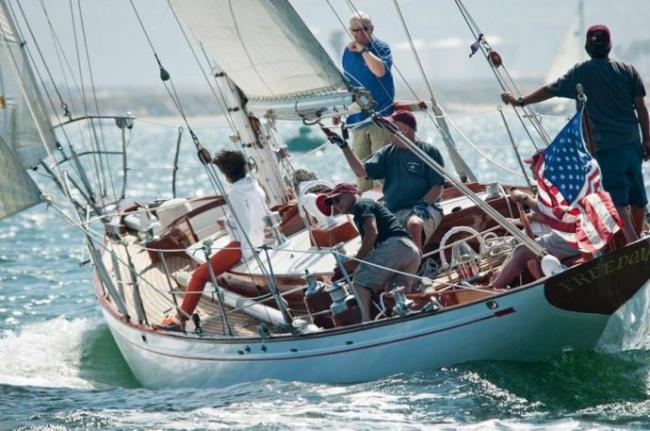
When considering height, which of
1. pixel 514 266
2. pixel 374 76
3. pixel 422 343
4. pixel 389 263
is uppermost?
pixel 374 76

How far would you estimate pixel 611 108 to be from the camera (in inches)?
404

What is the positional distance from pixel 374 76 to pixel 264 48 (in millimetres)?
2065

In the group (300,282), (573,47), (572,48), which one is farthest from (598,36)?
(572,48)

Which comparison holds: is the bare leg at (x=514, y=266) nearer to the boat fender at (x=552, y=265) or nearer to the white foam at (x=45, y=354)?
the boat fender at (x=552, y=265)

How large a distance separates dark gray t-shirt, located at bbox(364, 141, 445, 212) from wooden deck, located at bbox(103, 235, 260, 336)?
5.46 feet

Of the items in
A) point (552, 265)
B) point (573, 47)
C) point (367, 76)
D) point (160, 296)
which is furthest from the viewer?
point (573, 47)

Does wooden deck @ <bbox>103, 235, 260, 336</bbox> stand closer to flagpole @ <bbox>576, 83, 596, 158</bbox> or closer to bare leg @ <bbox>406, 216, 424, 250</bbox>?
bare leg @ <bbox>406, 216, 424, 250</bbox>

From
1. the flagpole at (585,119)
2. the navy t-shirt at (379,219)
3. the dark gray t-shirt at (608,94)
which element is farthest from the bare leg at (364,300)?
the dark gray t-shirt at (608,94)

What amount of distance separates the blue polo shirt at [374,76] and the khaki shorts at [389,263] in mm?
2623

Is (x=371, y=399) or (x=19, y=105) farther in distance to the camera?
(x=19, y=105)

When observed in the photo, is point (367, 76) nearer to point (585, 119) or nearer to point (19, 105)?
point (585, 119)

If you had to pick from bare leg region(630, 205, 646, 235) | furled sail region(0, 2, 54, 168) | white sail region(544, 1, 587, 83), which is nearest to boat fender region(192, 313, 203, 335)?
furled sail region(0, 2, 54, 168)

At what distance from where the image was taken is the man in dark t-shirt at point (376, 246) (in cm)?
1002

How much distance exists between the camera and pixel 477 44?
1128 centimetres
